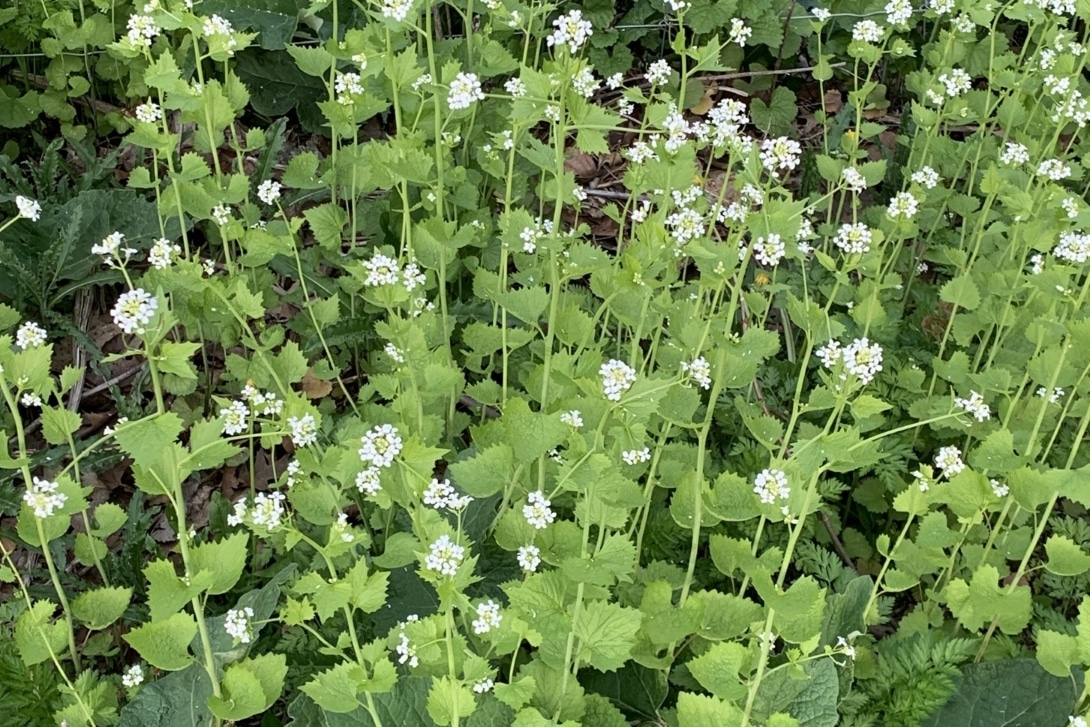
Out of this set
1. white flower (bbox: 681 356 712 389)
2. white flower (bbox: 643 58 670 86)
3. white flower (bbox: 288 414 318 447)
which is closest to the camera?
white flower (bbox: 288 414 318 447)

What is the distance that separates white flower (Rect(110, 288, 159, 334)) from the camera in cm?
131

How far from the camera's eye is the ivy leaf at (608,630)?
1547 millimetres

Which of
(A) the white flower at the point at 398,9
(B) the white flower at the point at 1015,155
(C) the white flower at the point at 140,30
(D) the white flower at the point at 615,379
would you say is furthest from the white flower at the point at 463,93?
(B) the white flower at the point at 1015,155

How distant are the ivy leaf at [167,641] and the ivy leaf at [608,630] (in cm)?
67

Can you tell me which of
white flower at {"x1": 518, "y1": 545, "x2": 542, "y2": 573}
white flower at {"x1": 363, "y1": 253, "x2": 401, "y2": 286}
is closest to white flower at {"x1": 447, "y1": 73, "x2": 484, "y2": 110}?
white flower at {"x1": 363, "y1": 253, "x2": 401, "y2": 286}

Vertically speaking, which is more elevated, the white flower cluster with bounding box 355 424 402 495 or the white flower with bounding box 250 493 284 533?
the white flower cluster with bounding box 355 424 402 495

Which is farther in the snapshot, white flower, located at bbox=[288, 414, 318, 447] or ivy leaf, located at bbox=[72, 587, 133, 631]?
ivy leaf, located at bbox=[72, 587, 133, 631]

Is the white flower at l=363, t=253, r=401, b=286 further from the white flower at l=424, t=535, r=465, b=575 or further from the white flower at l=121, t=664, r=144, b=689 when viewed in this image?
the white flower at l=121, t=664, r=144, b=689

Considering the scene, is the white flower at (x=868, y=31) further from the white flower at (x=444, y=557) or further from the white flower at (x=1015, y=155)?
the white flower at (x=444, y=557)

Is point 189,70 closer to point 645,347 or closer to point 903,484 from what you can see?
point 645,347

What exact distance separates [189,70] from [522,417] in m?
2.22

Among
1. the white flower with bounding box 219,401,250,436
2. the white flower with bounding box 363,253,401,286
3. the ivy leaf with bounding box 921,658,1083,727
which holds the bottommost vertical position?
the ivy leaf with bounding box 921,658,1083,727

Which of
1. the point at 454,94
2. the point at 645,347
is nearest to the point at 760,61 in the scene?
the point at 645,347

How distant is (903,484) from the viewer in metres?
2.42
